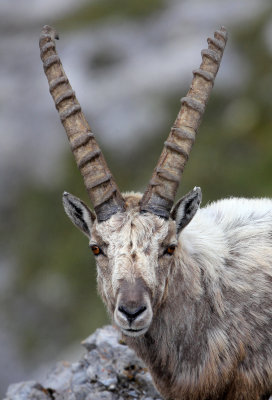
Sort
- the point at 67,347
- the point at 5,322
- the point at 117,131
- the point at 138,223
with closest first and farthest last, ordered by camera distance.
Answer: the point at 138,223, the point at 67,347, the point at 5,322, the point at 117,131

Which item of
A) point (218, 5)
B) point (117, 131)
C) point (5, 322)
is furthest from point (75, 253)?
point (218, 5)

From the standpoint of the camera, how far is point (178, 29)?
5284 cm

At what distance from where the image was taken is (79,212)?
10.9 meters

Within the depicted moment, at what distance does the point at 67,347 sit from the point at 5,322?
4890 millimetres

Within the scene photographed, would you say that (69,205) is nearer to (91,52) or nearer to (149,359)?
(149,359)

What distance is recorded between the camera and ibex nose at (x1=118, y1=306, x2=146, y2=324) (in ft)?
30.0

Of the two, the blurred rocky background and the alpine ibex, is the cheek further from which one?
the blurred rocky background

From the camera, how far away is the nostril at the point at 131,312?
9141 millimetres

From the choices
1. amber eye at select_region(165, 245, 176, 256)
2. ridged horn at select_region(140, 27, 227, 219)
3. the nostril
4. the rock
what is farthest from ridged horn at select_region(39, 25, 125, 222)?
the rock

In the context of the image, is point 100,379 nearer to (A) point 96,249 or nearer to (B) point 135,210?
(A) point 96,249

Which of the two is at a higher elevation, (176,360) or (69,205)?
(69,205)

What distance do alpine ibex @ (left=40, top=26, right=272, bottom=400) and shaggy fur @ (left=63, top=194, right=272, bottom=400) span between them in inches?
0.6

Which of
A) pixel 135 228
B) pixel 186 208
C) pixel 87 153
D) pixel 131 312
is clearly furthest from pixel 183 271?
pixel 87 153

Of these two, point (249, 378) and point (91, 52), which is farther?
point (91, 52)
